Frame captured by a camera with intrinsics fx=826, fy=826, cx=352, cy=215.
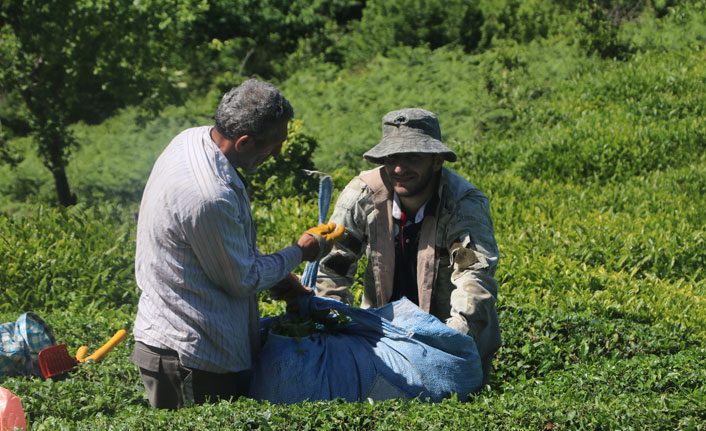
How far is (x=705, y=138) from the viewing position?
9977mm

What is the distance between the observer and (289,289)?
3.96 m

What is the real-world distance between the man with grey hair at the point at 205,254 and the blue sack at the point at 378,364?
0.23 meters

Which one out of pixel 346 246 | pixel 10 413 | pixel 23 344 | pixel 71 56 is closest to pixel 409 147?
pixel 346 246

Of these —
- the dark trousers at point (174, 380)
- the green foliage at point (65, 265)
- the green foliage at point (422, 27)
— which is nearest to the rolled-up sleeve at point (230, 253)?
the dark trousers at point (174, 380)

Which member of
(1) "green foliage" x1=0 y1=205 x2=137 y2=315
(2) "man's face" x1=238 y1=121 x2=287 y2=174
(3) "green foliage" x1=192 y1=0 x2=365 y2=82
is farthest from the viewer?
(3) "green foliage" x1=192 y1=0 x2=365 y2=82

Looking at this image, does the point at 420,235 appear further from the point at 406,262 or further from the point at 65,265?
the point at 65,265

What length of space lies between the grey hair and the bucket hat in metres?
0.77

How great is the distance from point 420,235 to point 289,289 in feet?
2.35

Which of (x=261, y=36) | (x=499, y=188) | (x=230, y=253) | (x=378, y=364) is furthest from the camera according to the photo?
(x=261, y=36)

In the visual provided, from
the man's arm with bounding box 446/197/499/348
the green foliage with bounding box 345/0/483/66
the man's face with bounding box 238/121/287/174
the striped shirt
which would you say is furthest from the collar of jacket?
the green foliage with bounding box 345/0/483/66

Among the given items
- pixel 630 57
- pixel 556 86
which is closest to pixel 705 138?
pixel 556 86

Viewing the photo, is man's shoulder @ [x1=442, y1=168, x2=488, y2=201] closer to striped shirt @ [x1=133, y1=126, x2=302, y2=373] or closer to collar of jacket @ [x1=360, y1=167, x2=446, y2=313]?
collar of jacket @ [x1=360, y1=167, x2=446, y2=313]

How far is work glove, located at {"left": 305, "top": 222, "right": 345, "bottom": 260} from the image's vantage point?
11.9ft

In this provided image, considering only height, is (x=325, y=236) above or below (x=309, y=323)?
above
